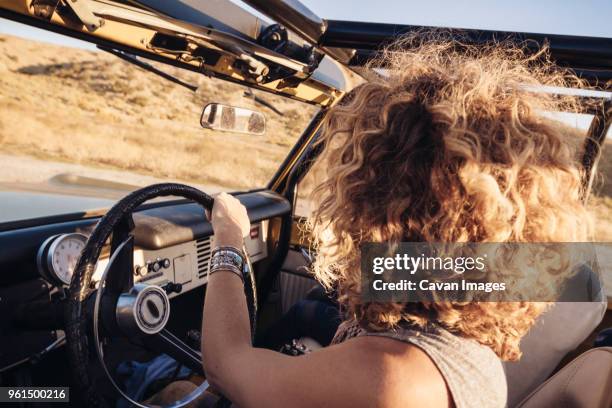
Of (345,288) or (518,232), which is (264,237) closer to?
(345,288)

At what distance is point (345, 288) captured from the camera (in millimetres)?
1322

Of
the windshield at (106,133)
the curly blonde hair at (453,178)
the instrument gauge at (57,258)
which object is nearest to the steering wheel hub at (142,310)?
the instrument gauge at (57,258)

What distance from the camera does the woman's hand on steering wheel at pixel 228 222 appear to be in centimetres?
161

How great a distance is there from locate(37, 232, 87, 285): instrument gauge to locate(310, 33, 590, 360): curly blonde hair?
3.44ft

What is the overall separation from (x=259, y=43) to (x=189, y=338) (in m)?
1.36

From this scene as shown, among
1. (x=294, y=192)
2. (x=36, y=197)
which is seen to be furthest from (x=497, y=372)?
(x=294, y=192)

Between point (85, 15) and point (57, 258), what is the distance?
2.83 ft

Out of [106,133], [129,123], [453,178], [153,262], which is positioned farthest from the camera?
[129,123]

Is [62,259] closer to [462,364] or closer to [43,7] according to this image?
[43,7]

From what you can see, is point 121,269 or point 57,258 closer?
point 121,269

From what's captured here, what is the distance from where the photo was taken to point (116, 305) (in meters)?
1.54

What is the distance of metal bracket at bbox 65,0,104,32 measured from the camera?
1.64 meters

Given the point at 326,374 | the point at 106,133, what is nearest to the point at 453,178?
the point at 326,374

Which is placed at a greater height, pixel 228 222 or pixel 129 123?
pixel 129 123
